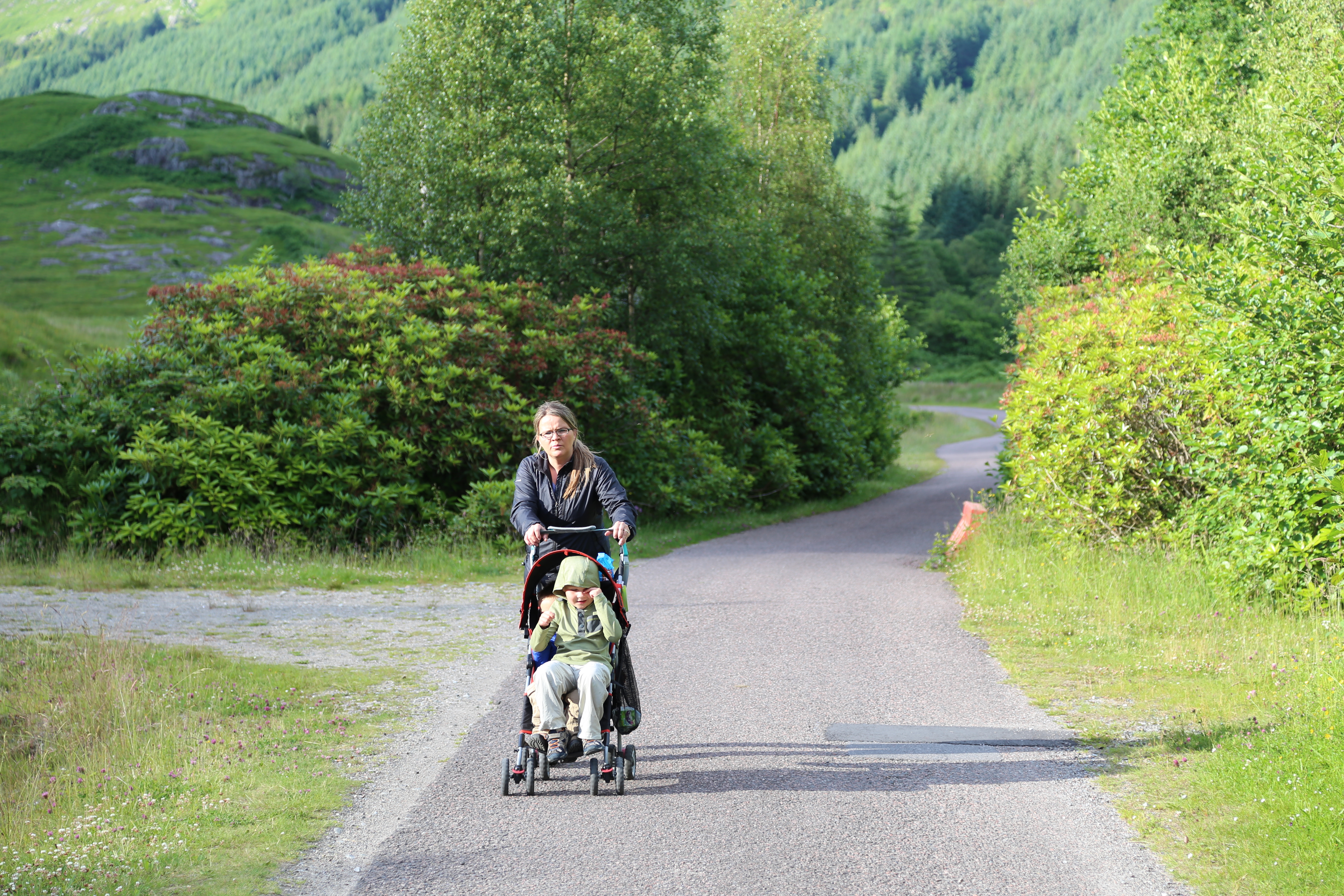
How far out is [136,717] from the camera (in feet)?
20.6

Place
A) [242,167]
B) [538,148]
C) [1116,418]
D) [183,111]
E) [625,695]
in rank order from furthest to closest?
[183,111] < [242,167] < [538,148] < [1116,418] < [625,695]

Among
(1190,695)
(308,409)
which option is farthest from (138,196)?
(1190,695)

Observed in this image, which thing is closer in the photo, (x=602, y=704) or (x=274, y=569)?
(x=602, y=704)

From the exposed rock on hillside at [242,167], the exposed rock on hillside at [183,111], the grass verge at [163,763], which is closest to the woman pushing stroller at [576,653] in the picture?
the grass verge at [163,763]

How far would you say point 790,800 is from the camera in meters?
5.18

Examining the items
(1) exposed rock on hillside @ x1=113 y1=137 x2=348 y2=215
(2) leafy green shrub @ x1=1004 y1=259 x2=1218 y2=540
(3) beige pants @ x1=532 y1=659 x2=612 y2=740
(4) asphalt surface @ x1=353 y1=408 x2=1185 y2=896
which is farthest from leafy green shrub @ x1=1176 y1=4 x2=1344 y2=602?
(1) exposed rock on hillside @ x1=113 y1=137 x2=348 y2=215

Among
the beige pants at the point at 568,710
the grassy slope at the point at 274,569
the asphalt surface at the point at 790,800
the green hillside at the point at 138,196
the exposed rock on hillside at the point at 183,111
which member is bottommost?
the grassy slope at the point at 274,569

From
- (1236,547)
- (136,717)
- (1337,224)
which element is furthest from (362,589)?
(1337,224)

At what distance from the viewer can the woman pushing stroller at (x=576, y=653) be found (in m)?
5.36

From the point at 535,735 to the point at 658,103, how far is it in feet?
54.4

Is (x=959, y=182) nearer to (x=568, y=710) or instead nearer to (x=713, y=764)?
(x=713, y=764)

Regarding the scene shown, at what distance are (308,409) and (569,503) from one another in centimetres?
992

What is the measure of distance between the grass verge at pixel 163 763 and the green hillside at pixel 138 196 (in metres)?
32.8

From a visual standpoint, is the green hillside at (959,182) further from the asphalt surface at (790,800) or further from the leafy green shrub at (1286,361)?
the asphalt surface at (790,800)
